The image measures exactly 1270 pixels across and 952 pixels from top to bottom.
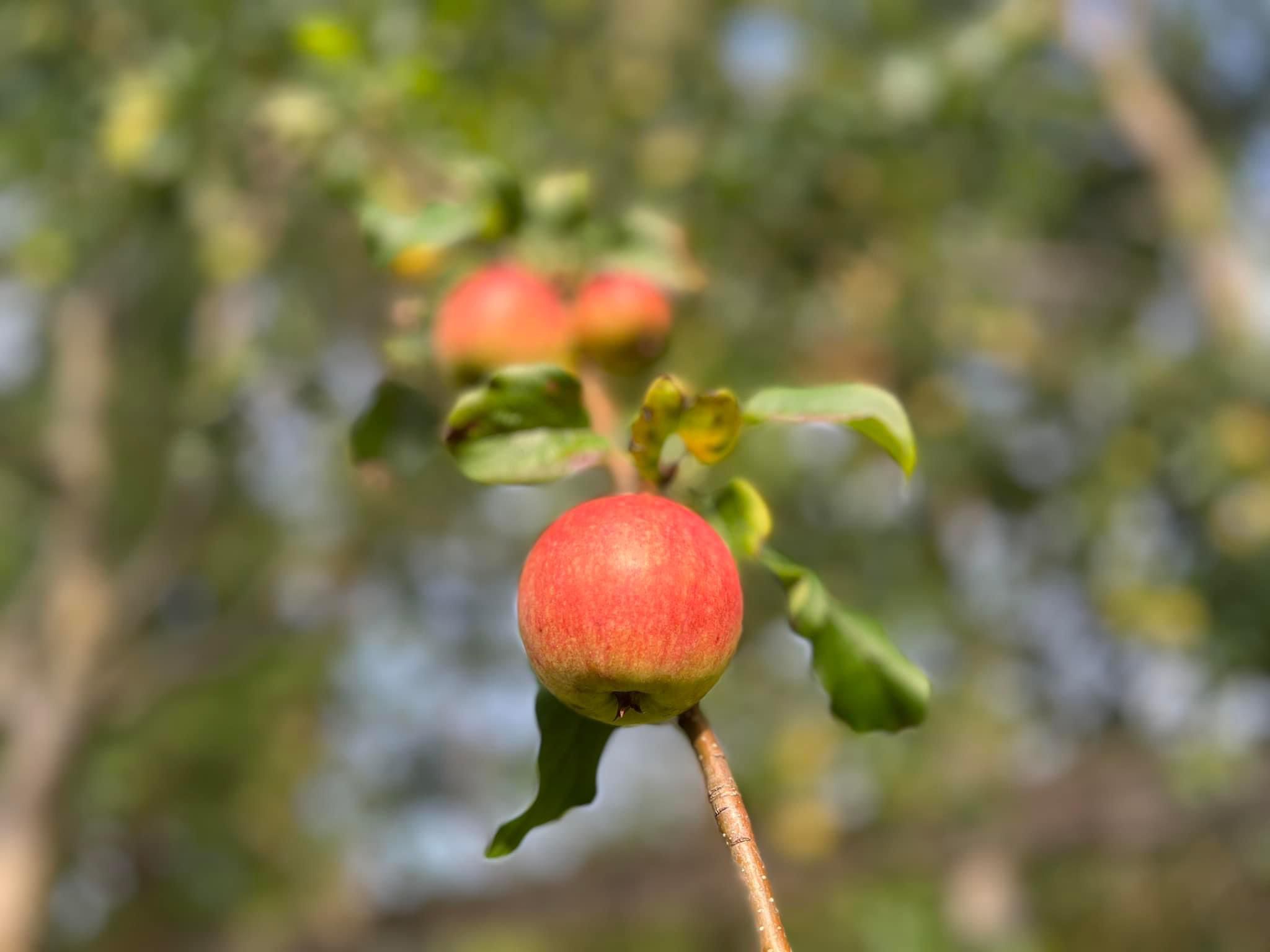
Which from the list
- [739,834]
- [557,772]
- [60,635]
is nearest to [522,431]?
[557,772]

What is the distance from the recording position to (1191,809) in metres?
4.57

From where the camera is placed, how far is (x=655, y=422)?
2.50 feet

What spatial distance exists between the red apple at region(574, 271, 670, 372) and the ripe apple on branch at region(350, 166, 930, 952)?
19 millimetres

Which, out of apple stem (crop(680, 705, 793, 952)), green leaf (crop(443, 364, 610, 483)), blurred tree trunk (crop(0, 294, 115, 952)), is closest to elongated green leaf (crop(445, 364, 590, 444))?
green leaf (crop(443, 364, 610, 483))

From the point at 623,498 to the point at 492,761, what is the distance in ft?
37.5

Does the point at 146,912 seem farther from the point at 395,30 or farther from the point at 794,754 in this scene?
the point at 395,30

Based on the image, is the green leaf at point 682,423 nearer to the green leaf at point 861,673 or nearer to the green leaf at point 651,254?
the green leaf at point 861,673

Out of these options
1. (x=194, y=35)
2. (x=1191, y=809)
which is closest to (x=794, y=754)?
(x=1191, y=809)

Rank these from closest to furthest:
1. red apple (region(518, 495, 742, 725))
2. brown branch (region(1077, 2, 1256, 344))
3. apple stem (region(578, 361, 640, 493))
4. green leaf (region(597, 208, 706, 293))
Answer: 1. red apple (region(518, 495, 742, 725))
2. apple stem (region(578, 361, 640, 493))
3. green leaf (region(597, 208, 706, 293))
4. brown branch (region(1077, 2, 1256, 344))

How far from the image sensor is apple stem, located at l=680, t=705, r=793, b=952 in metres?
0.50

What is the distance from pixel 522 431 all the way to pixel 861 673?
297mm

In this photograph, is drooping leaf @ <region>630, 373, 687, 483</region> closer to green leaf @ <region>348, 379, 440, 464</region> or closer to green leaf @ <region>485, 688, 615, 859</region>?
green leaf @ <region>485, 688, 615, 859</region>

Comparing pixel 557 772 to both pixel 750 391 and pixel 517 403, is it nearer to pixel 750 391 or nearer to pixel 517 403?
pixel 517 403

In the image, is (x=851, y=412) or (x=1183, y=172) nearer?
(x=851, y=412)
